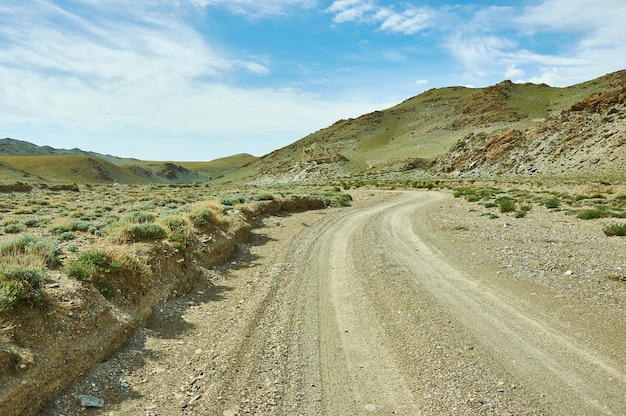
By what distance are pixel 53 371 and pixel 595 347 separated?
824cm

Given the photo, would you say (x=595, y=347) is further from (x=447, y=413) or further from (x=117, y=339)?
(x=117, y=339)

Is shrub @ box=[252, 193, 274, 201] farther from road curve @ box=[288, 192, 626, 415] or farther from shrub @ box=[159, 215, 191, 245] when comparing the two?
→ road curve @ box=[288, 192, 626, 415]

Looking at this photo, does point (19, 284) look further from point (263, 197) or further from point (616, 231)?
point (263, 197)

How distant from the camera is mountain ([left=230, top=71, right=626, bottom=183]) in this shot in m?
56.5

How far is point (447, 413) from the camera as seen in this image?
4.90 m

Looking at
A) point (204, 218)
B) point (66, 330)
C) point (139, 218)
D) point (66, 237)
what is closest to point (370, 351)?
point (66, 330)

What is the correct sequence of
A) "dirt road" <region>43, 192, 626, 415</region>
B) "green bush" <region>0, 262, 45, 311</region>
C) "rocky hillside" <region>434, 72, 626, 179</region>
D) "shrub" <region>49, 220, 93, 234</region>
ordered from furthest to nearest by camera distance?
"rocky hillside" <region>434, 72, 626, 179</region>
"shrub" <region>49, 220, 93, 234</region>
"green bush" <region>0, 262, 45, 311</region>
"dirt road" <region>43, 192, 626, 415</region>

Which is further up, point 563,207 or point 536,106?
point 536,106

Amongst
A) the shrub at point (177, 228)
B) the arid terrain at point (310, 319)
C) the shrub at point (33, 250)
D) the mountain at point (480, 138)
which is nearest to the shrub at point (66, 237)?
the arid terrain at point (310, 319)

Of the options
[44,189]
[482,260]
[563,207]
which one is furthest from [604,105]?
[44,189]

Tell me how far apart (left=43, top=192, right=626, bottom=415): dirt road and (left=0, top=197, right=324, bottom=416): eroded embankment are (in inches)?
10.6

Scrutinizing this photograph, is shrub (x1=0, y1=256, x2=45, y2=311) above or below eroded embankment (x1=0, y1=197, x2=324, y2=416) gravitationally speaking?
above

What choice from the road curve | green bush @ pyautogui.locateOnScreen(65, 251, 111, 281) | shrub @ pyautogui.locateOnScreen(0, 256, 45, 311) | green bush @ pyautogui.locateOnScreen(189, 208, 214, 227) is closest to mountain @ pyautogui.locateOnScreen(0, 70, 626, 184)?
the road curve

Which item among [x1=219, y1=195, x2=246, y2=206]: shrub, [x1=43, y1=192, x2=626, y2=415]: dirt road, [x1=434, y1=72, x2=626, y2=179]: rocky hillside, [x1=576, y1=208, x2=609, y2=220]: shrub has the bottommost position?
[x1=43, y1=192, x2=626, y2=415]: dirt road
